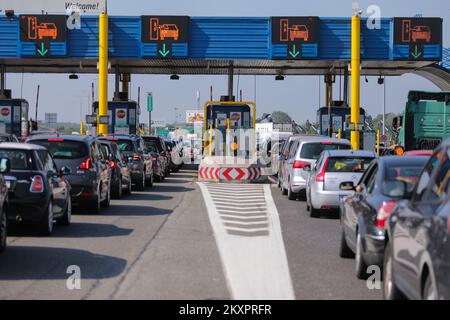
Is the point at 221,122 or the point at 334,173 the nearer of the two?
the point at 334,173

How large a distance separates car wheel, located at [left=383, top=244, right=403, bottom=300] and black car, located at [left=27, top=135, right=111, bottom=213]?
1126cm

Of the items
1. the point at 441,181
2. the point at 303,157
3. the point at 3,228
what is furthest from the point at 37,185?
the point at 303,157

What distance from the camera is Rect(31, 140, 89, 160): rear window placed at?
786 inches

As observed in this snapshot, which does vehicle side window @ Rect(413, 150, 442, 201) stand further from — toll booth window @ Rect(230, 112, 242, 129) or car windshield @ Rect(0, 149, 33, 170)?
toll booth window @ Rect(230, 112, 242, 129)

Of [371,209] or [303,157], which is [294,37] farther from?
[371,209]

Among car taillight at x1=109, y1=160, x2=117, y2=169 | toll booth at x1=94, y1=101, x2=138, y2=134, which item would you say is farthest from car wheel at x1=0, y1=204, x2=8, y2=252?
toll booth at x1=94, y1=101, x2=138, y2=134

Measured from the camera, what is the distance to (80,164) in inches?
779

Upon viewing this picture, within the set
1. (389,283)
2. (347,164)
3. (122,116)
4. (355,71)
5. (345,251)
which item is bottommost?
(345,251)

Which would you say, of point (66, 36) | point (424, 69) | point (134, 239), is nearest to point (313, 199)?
point (134, 239)

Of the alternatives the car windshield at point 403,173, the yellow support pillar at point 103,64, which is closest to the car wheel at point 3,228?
the car windshield at point 403,173

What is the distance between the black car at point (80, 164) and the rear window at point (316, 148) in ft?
20.7

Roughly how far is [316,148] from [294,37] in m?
15.4

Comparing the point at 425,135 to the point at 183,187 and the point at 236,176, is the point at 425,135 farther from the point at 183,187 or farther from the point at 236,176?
the point at 183,187

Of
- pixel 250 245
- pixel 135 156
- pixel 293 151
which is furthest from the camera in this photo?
pixel 135 156
